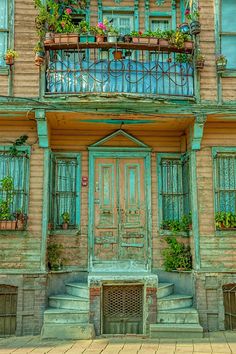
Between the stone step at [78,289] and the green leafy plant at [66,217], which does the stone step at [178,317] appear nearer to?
the stone step at [78,289]

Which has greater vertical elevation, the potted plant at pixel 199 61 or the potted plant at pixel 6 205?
the potted plant at pixel 199 61

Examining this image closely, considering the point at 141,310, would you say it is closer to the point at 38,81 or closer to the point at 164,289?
the point at 164,289

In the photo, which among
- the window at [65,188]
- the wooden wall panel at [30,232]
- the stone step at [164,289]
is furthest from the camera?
the window at [65,188]

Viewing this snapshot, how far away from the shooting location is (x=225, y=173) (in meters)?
10.2

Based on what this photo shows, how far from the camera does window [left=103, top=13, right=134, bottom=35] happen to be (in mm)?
11234

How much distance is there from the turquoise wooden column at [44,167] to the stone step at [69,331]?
1.32 meters

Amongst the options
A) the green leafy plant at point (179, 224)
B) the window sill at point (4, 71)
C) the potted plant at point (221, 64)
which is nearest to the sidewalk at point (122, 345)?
the green leafy plant at point (179, 224)

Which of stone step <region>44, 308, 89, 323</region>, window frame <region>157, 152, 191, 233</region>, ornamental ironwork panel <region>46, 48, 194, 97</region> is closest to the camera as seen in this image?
stone step <region>44, 308, 89, 323</region>

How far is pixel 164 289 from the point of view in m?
9.62

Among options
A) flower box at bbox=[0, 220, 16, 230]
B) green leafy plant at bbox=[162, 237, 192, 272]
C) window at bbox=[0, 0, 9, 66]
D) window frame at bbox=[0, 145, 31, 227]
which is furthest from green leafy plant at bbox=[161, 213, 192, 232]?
window at bbox=[0, 0, 9, 66]

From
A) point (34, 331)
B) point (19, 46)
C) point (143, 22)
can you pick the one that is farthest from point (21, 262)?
point (143, 22)

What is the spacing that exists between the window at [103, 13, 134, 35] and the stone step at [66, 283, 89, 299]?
6.60m

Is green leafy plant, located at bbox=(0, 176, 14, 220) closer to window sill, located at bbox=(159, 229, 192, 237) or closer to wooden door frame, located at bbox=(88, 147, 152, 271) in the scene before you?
wooden door frame, located at bbox=(88, 147, 152, 271)

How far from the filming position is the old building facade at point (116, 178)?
923 centimetres
